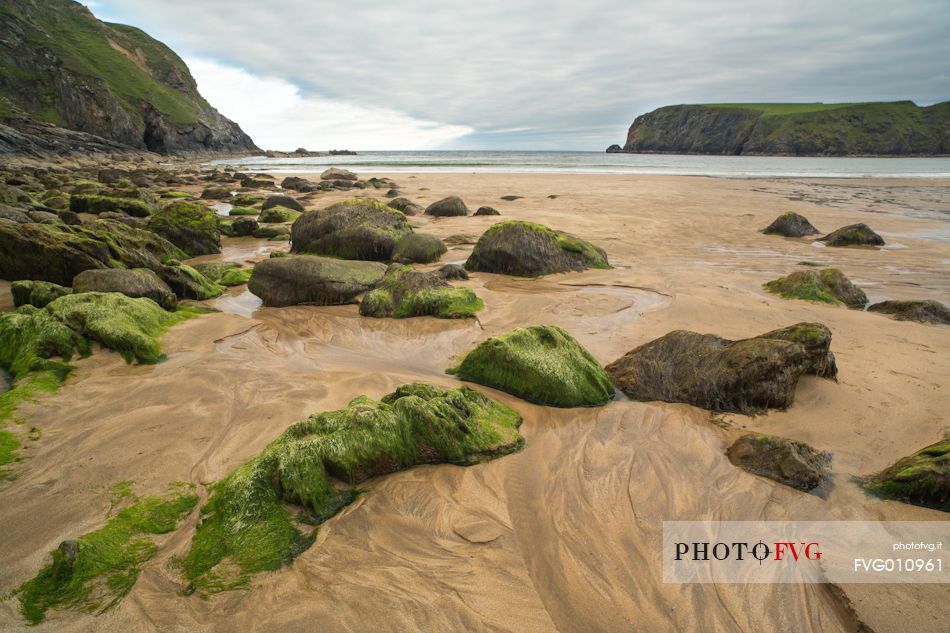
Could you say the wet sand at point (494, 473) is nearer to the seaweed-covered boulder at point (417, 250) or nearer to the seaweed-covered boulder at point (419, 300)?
the seaweed-covered boulder at point (419, 300)

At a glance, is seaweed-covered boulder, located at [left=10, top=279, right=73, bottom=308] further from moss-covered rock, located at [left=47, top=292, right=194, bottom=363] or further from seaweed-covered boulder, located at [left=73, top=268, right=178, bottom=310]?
moss-covered rock, located at [left=47, top=292, right=194, bottom=363]

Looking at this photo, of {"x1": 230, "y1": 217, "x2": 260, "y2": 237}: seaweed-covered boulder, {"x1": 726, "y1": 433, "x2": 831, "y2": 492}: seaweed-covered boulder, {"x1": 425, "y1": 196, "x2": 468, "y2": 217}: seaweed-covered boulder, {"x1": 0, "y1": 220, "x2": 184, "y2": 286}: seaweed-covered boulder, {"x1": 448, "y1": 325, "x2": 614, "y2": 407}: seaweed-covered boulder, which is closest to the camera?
{"x1": 726, "y1": 433, "x2": 831, "y2": 492}: seaweed-covered boulder

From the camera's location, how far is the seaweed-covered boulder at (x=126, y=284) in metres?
7.84

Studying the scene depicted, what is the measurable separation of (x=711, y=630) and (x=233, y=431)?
4364 millimetres

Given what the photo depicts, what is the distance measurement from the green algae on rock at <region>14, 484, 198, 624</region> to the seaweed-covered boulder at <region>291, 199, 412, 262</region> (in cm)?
970

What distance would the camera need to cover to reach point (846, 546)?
3.41 m

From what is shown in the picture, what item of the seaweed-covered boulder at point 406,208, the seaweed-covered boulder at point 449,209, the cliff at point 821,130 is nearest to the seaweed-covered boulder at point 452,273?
the seaweed-covered boulder at point 449,209

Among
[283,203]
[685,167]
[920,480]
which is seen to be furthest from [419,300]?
[685,167]

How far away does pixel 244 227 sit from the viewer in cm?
1639

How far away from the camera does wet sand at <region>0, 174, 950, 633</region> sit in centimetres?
292

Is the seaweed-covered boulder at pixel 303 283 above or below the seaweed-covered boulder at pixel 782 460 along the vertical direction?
above

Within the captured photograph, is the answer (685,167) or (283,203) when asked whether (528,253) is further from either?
(685,167)

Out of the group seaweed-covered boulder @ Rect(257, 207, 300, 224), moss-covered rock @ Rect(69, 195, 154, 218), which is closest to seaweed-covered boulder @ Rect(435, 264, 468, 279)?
seaweed-covered boulder @ Rect(257, 207, 300, 224)

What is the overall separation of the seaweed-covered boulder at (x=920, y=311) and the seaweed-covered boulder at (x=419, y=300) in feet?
23.6
